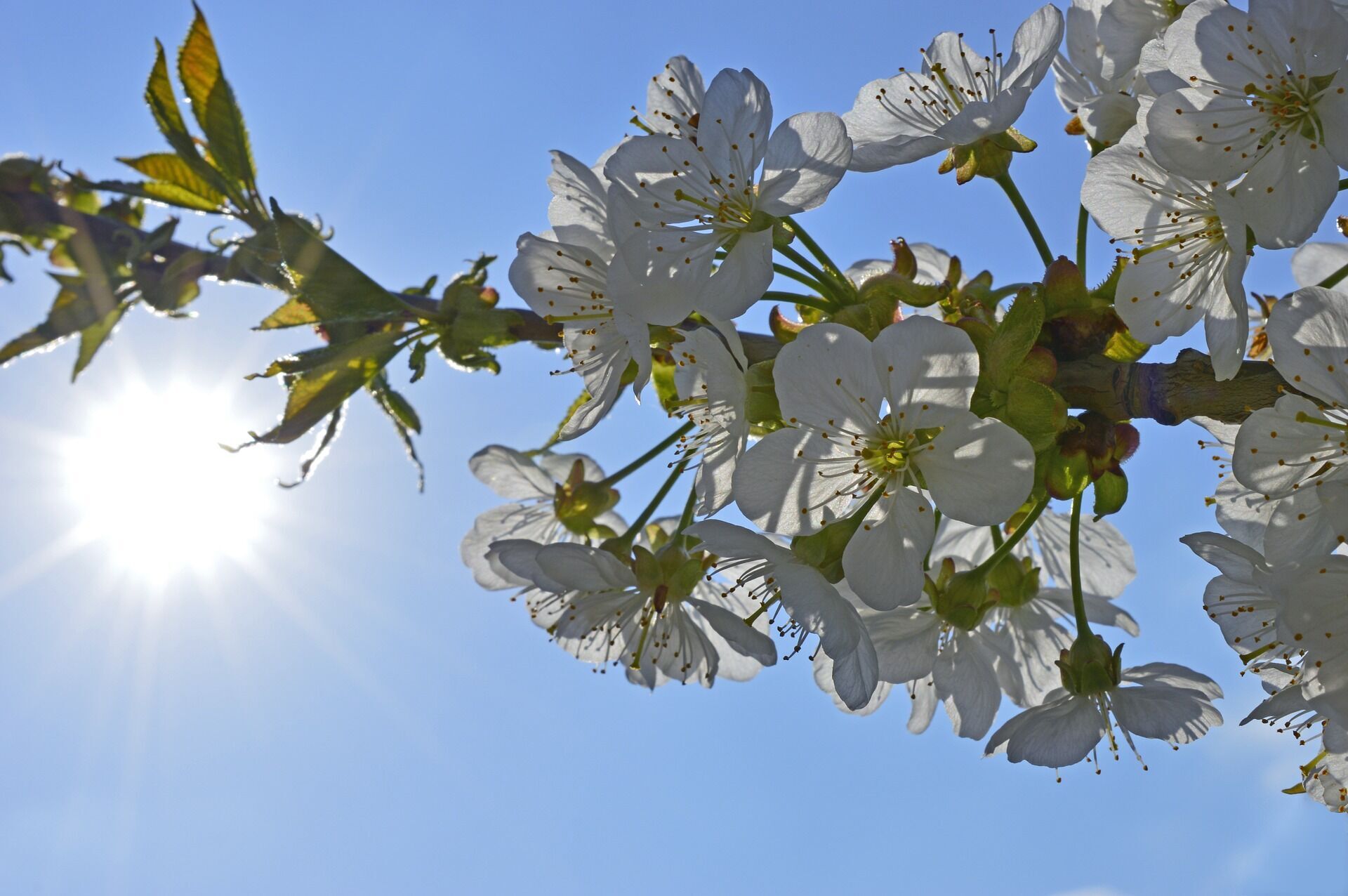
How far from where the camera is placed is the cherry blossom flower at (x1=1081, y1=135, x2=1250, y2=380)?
1.88m

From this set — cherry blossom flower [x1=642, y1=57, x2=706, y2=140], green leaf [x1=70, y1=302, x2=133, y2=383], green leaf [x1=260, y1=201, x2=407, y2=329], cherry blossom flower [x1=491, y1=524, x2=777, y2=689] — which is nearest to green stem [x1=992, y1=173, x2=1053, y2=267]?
cherry blossom flower [x1=642, y1=57, x2=706, y2=140]

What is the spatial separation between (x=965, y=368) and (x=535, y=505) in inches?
63.2

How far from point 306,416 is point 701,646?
1148 millimetres

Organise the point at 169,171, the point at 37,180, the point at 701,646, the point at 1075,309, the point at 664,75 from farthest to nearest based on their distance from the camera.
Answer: the point at 37,180 < the point at 169,171 < the point at 701,646 < the point at 664,75 < the point at 1075,309

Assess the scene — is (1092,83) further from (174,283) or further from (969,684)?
(174,283)

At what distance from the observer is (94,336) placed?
10.1 feet

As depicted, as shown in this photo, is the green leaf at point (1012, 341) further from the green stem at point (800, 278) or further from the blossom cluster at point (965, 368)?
the green stem at point (800, 278)

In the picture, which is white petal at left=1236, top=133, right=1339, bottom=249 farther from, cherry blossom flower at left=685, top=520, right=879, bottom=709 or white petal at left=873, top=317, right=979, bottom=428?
cherry blossom flower at left=685, top=520, right=879, bottom=709

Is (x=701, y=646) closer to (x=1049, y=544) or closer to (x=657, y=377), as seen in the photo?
(x=657, y=377)

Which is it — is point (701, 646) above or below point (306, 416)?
below

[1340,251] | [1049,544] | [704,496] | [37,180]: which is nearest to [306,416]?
[704,496]

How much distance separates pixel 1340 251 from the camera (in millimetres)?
2955

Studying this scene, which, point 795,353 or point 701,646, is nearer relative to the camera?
point 795,353

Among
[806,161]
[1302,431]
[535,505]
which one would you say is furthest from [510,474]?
[1302,431]
